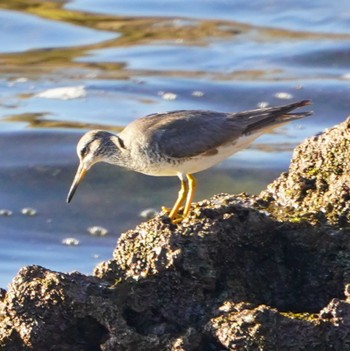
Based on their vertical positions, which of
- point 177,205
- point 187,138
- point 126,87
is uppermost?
point 187,138

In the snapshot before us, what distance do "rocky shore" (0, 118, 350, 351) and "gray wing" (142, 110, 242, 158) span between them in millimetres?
1002

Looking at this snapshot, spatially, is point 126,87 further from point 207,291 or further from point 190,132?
point 207,291

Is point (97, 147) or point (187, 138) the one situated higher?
point (187, 138)

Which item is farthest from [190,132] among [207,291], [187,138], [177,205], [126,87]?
[126,87]

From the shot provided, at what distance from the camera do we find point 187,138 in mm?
6539

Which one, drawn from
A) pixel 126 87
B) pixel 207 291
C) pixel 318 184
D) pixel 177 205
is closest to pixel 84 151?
pixel 177 205

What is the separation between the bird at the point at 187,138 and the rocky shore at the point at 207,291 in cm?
102

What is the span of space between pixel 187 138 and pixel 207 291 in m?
1.71

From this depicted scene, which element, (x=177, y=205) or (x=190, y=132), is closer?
(x=177, y=205)

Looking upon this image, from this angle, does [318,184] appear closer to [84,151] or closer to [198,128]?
[198,128]

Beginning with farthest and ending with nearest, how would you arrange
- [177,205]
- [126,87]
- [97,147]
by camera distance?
[126,87], [97,147], [177,205]

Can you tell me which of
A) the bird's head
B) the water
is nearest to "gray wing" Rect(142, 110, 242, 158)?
the bird's head

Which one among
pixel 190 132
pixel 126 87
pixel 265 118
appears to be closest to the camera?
pixel 190 132

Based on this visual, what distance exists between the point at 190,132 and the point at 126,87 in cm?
592
